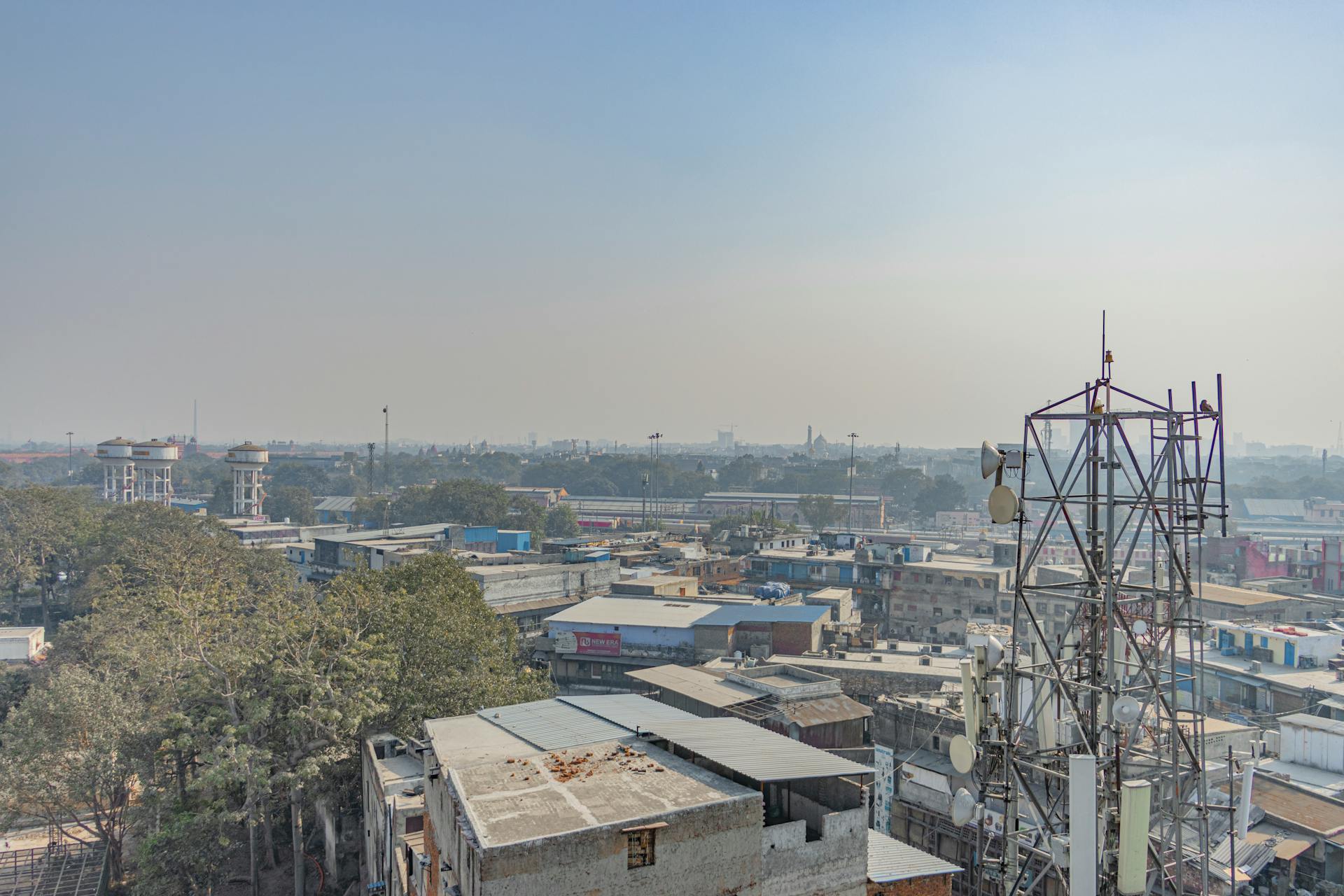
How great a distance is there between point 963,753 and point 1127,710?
4.28 feet

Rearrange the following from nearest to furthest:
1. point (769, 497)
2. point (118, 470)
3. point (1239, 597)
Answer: point (1239, 597), point (118, 470), point (769, 497)

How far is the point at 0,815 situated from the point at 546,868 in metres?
14.8

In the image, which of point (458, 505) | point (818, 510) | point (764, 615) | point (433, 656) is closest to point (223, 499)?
point (458, 505)

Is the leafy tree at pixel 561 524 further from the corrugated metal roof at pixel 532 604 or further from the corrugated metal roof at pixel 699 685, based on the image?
the corrugated metal roof at pixel 699 685

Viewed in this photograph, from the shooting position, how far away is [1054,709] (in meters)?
7.23

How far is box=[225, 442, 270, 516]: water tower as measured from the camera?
65.6 metres

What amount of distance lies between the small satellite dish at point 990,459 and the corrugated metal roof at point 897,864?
21.9 feet

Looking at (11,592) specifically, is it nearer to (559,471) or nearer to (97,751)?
(97,751)

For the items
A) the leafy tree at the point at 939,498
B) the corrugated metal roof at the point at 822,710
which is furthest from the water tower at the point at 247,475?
the leafy tree at the point at 939,498

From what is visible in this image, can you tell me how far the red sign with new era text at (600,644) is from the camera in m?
25.9

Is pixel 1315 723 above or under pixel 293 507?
under

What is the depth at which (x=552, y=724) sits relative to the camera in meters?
12.5

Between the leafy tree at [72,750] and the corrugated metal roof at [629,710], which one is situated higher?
the corrugated metal roof at [629,710]

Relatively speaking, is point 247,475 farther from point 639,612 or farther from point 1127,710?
point 1127,710
